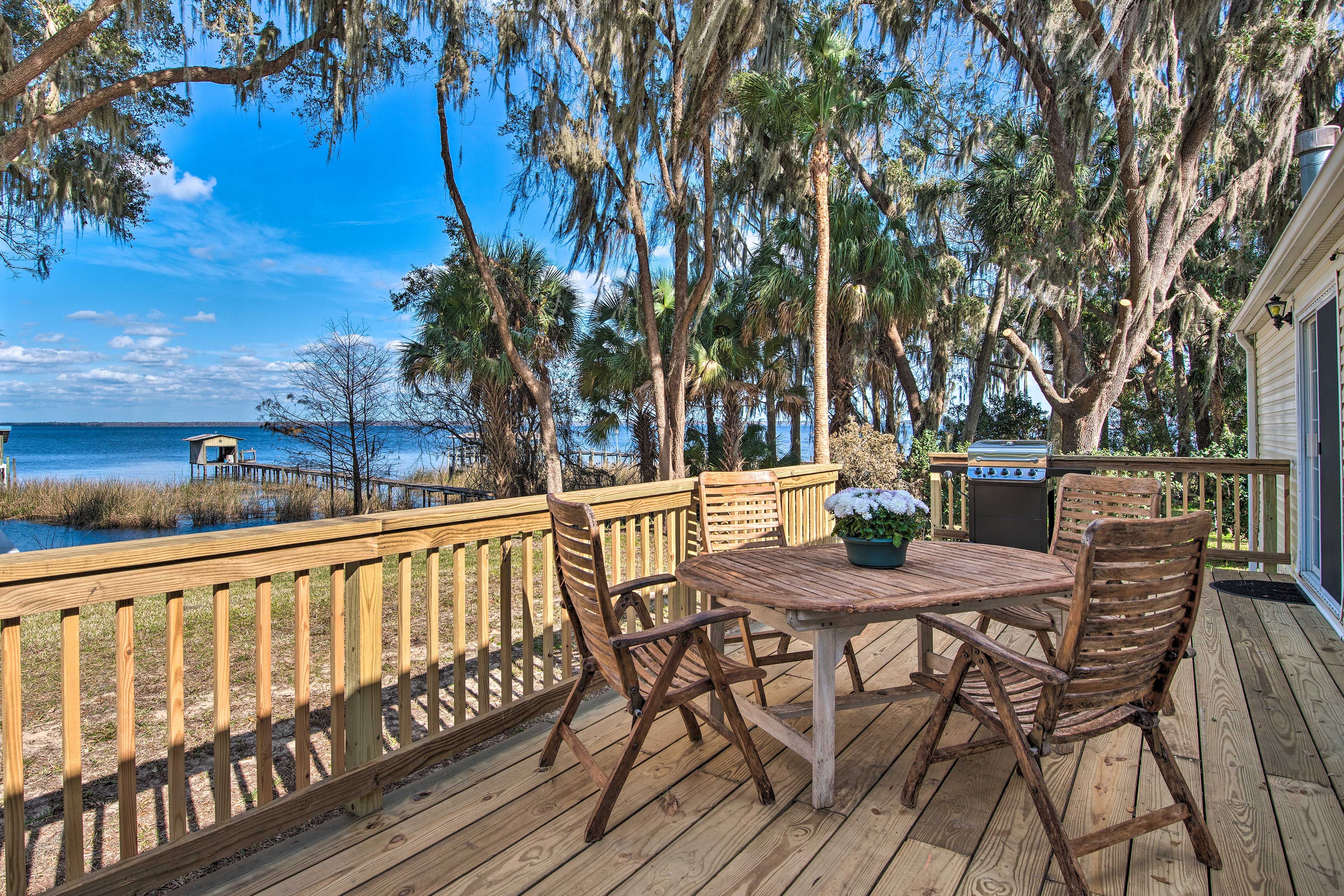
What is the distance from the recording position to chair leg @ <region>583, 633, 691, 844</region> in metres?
1.83

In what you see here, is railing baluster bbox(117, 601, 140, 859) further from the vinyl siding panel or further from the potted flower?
the vinyl siding panel

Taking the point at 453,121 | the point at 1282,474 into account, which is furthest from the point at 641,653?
the point at 453,121

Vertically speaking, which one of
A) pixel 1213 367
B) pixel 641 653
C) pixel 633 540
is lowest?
pixel 641 653

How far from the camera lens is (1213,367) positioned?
13047 millimetres

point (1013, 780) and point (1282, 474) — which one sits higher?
point (1282, 474)

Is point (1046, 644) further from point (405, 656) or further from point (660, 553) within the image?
point (405, 656)

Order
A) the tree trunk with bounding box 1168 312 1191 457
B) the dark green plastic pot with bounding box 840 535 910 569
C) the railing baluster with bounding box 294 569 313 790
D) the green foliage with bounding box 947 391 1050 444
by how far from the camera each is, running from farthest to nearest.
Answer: the green foliage with bounding box 947 391 1050 444 → the tree trunk with bounding box 1168 312 1191 457 → the dark green plastic pot with bounding box 840 535 910 569 → the railing baluster with bounding box 294 569 313 790

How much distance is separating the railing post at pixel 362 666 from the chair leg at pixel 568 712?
495 millimetres

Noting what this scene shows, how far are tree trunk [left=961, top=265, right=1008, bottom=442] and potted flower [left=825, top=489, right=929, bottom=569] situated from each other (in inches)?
479

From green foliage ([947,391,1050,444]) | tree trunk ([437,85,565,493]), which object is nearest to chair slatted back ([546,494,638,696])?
tree trunk ([437,85,565,493])

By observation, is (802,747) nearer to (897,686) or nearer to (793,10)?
(897,686)

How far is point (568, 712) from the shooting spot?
217 centimetres

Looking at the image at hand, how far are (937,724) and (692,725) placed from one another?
0.83 metres

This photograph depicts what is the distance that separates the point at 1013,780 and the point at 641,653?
3.90 feet
